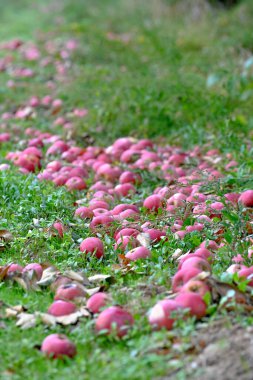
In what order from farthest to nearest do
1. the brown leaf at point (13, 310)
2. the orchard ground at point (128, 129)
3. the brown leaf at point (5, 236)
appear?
1. the brown leaf at point (5, 236)
2. the brown leaf at point (13, 310)
3. the orchard ground at point (128, 129)

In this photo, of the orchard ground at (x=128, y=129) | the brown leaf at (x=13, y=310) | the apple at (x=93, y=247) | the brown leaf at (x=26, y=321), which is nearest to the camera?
the orchard ground at (x=128, y=129)

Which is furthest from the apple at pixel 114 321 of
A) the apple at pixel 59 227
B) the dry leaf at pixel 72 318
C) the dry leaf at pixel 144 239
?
the apple at pixel 59 227

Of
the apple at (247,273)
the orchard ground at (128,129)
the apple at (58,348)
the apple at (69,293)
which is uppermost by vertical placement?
the apple at (247,273)

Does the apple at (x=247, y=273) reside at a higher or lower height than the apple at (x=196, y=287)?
lower

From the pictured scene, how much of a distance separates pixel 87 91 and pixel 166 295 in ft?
15.9

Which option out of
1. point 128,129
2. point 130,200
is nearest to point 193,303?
point 130,200

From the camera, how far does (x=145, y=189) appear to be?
5309mm

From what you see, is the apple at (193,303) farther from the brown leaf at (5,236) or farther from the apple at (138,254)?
the brown leaf at (5,236)

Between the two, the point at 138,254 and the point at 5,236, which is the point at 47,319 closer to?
the point at 138,254

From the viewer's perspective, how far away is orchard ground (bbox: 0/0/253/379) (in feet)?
9.25

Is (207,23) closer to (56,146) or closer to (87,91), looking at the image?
(87,91)

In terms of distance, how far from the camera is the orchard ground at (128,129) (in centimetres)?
282

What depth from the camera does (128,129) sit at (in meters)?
6.76

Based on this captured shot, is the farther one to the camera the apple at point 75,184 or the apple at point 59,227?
the apple at point 75,184
